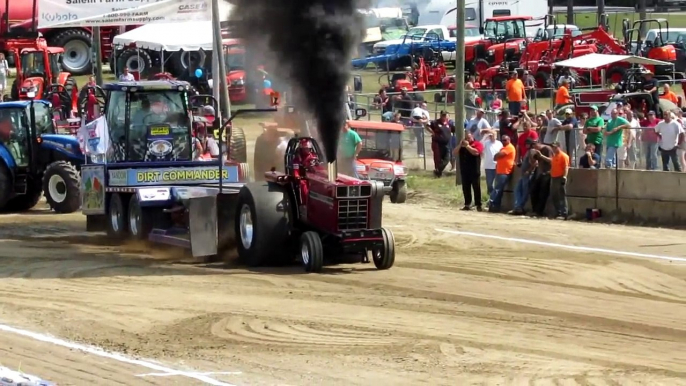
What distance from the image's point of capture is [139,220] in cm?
1733

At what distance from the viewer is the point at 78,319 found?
39.6ft

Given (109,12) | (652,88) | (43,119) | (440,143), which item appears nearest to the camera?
(43,119)

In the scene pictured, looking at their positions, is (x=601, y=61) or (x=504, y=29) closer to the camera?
(x=601, y=61)

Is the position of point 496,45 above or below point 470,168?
above

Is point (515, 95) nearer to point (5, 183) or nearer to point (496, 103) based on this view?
point (496, 103)

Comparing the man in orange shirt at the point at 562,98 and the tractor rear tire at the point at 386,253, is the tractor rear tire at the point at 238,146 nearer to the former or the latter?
the tractor rear tire at the point at 386,253

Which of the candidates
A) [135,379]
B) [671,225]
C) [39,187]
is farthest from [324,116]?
[39,187]

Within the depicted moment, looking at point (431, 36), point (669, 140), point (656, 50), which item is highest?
point (431, 36)

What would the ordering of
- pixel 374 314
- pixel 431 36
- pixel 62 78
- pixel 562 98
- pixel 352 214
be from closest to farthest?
pixel 374 314, pixel 352 214, pixel 562 98, pixel 62 78, pixel 431 36

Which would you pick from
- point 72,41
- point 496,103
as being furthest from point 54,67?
point 496,103

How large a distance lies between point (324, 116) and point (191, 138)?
14.4ft

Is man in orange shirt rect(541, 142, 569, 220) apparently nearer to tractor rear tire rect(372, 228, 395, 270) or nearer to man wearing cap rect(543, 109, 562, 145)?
man wearing cap rect(543, 109, 562, 145)

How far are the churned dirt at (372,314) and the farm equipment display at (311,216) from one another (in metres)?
0.30

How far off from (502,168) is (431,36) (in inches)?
955
